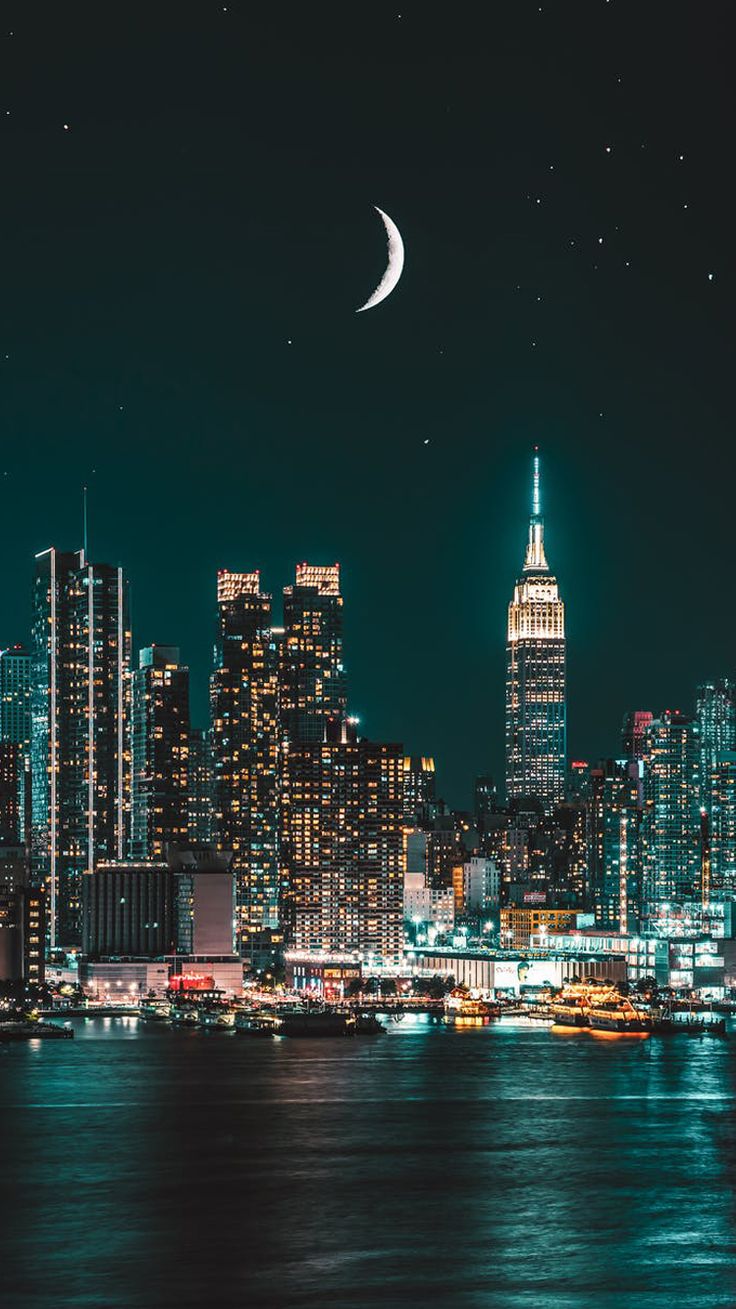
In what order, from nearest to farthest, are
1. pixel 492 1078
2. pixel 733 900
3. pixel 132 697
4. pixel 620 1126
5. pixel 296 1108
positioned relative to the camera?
pixel 620 1126 → pixel 296 1108 → pixel 492 1078 → pixel 733 900 → pixel 132 697

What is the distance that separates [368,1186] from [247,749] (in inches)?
4755

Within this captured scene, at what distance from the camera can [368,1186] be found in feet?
156

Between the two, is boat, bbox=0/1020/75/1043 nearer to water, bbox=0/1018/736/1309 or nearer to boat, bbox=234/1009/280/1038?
boat, bbox=234/1009/280/1038

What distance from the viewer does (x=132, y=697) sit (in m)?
174

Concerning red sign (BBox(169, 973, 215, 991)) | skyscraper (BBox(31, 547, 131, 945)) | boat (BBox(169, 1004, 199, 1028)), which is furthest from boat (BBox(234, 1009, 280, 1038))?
skyscraper (BBox(31, 547, 131, 945))

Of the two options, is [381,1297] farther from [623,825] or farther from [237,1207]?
[623,825]

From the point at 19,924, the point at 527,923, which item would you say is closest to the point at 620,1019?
the point at 19,924

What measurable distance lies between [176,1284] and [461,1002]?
93.7 m

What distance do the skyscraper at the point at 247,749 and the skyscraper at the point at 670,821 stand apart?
31.4 meters

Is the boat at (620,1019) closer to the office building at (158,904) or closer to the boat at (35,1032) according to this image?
the boat at (35,1032)

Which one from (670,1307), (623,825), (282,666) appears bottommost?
(670,1307)

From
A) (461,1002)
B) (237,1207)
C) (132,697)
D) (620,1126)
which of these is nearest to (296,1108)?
(620,1126)

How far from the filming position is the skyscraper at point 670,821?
181 m

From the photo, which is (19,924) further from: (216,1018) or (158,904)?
(158,904)
